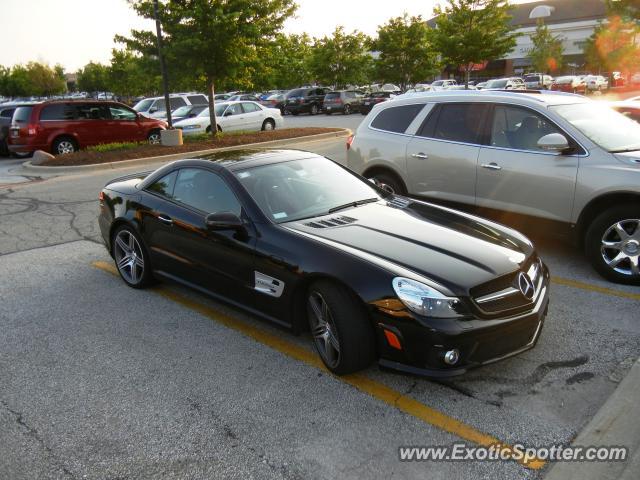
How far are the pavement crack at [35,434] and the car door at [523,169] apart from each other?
486 centimetres

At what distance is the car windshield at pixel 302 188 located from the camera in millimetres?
4320

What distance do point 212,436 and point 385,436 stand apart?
0.98 metres

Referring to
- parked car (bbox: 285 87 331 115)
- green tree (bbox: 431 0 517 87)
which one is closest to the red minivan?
parked car (bbox: 285 87 331 115)

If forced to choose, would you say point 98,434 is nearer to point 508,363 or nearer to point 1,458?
point 1,458

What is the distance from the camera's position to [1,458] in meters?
2.94

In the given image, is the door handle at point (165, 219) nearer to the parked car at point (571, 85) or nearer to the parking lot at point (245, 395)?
the parking lot at point (245, 395)

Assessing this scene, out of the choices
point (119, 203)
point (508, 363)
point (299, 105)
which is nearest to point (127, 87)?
point (299, 105)

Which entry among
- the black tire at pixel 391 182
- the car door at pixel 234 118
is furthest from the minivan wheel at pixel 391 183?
the car door at pixel 234 118

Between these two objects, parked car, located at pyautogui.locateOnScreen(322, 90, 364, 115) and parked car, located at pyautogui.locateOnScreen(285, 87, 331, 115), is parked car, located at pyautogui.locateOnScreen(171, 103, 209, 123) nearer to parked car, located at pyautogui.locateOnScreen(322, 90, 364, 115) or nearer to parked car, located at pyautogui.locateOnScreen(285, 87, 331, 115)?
parked car, located at pyautogui.locateOnScreen(322, 90, 364, 115)

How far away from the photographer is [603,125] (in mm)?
5742

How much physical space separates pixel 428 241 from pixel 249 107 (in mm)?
18879

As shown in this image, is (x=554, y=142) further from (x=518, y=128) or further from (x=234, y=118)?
(x=234, y=118)

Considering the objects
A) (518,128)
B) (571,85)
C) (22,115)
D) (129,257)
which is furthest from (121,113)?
(571,85)

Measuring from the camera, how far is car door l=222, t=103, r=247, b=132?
20641 millimetres
